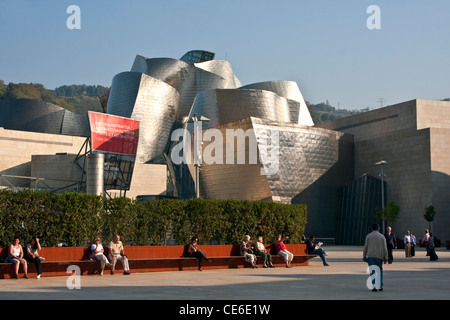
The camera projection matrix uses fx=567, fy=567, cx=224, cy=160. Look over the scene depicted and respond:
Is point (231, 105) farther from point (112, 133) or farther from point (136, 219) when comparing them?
point (136, 219)

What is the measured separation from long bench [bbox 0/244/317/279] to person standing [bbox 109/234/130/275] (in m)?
0.47

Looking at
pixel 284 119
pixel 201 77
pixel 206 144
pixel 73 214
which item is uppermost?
pixel 201 77

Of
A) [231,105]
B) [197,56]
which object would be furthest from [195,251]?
[197,56]

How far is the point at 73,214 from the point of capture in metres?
17.9

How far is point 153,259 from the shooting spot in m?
18.6

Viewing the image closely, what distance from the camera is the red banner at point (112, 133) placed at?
53.7 metres

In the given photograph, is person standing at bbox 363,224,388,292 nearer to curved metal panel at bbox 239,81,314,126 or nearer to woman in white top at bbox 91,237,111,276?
woman in white top at bbox 91,237,111,276

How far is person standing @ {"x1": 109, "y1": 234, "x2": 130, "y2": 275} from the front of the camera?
17422 millimetres

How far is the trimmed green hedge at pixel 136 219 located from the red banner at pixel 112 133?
33.8 m

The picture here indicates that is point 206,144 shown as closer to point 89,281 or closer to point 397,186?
point 397,186

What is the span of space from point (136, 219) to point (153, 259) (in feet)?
5.21

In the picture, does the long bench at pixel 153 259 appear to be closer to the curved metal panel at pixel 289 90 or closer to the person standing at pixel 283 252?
the person standing at pixel 283 252
